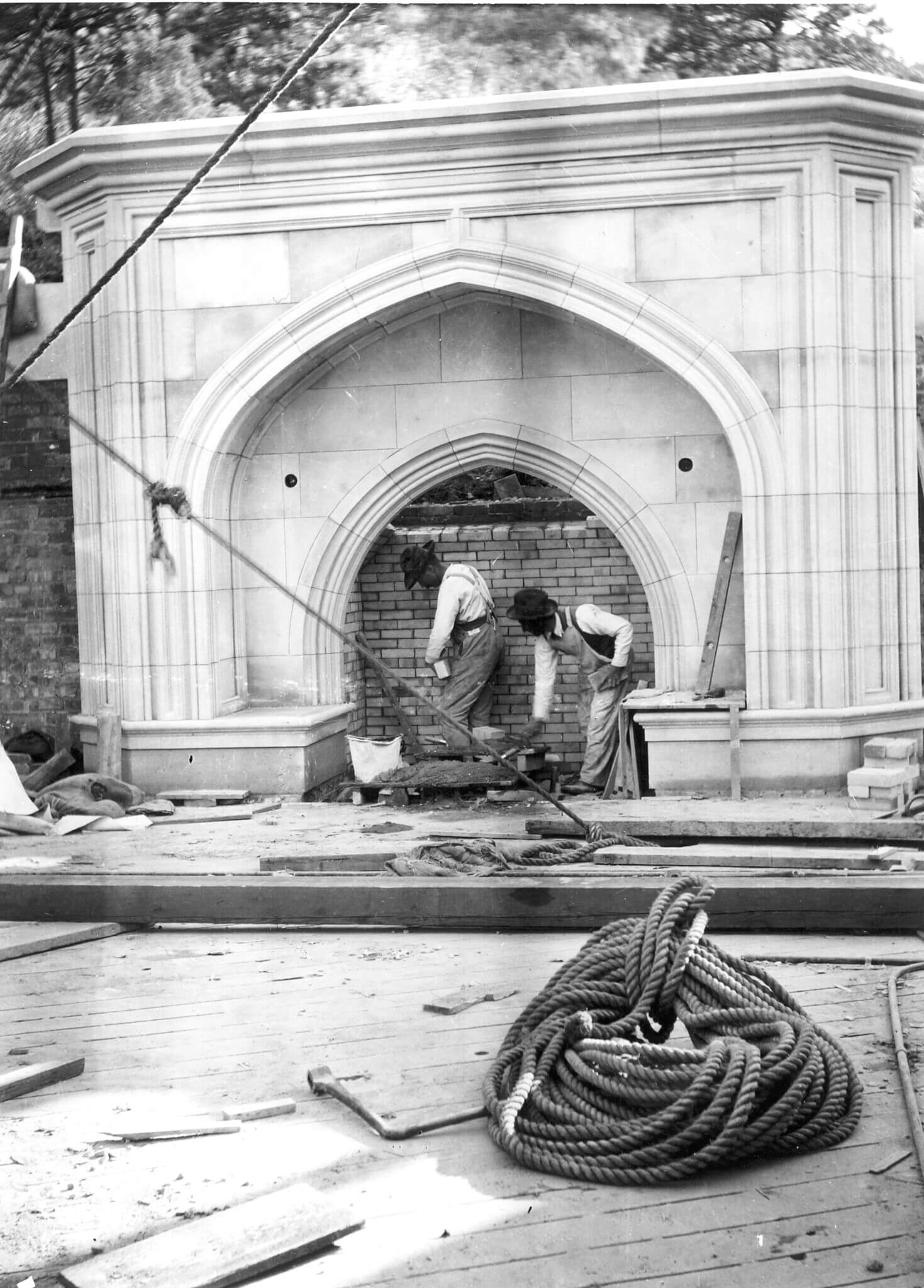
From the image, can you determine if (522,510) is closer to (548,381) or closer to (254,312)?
(548,381)

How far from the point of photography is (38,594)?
7.39 meters

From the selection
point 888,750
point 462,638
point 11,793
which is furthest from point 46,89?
point 888,750

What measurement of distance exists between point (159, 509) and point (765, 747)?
9.68ft

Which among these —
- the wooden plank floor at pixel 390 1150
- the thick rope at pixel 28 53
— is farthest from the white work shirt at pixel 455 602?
the wooden plank floor at pixel 390 1150

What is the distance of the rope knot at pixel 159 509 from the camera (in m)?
6.61

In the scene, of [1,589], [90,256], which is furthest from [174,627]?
[90,256]

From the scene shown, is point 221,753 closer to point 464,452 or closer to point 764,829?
point 464,452

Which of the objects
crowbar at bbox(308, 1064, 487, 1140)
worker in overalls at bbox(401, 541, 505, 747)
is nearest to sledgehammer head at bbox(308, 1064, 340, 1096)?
crowbar at bbox(308, 1064, 487, 1140)

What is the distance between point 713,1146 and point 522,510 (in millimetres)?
6565

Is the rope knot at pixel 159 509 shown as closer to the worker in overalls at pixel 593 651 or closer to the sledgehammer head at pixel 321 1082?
the worker in overalls at pixel 593 651

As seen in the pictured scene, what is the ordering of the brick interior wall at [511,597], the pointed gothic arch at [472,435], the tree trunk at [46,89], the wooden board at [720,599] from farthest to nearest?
the brick interior wall at [511,597] → the wooden board at [720,599] → the pointed gothic arch at [472,435] → the tree trunk at [46,89]

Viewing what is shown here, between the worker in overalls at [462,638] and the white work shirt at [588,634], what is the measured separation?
48 centimetres

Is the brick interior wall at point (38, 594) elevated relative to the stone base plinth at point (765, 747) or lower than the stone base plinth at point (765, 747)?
elevated

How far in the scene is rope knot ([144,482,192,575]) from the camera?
661cm
